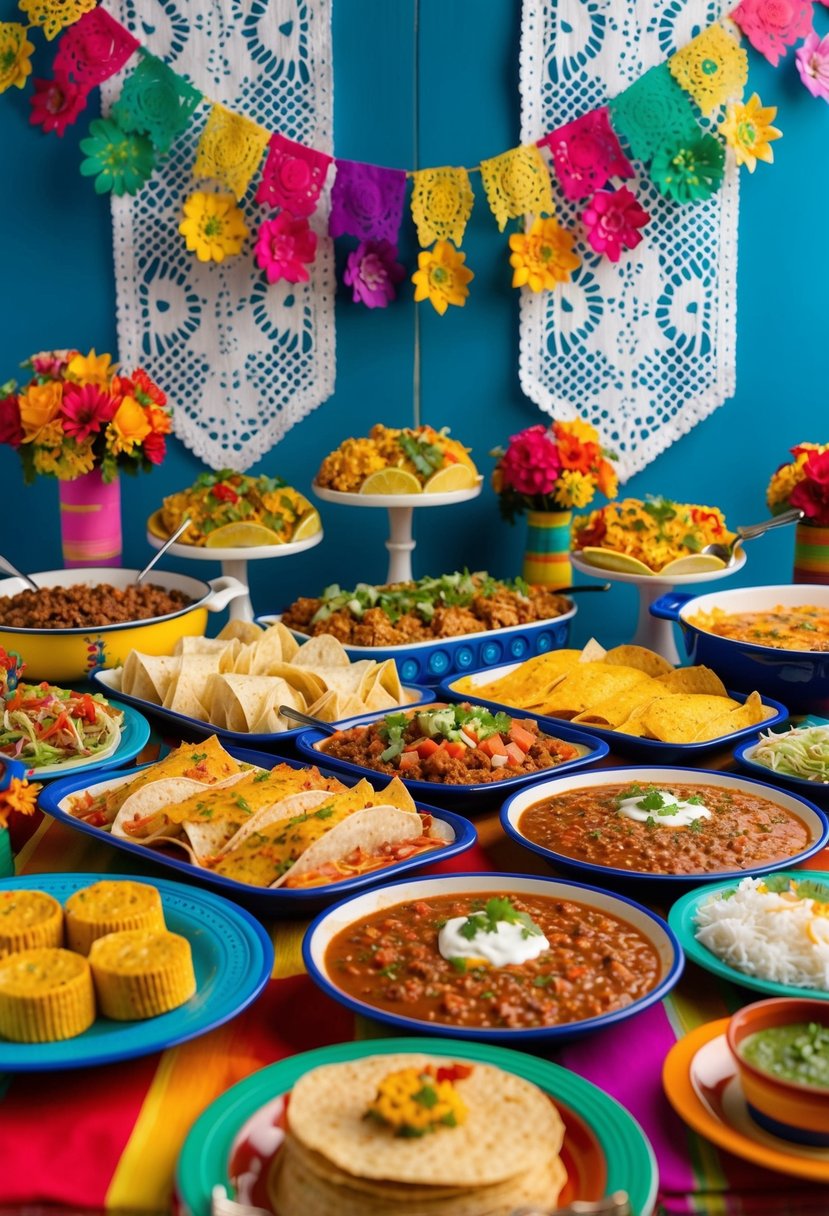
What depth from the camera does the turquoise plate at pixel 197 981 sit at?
141cm

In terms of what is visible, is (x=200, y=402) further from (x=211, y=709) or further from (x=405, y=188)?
(x=211, y=709)

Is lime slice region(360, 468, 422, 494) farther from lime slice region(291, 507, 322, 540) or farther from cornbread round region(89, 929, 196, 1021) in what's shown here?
cornbread round region(89, 929, 196, 1021)

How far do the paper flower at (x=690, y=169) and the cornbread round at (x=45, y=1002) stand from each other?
4.19 meters

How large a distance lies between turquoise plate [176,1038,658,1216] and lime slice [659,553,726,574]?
2.25 m

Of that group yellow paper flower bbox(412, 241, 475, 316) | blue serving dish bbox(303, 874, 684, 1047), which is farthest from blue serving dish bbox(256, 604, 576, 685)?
yellow paper flower bbox(412, 241, 475, 316)

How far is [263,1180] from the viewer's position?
1.22 m

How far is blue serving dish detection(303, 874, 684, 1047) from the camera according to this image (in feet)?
4.71

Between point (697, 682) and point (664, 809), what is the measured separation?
32.0 inches

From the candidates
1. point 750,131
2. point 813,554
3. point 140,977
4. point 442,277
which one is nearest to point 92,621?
point 140,977

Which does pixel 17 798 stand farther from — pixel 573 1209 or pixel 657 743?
pixel 657 743

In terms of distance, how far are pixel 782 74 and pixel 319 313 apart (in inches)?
82.5

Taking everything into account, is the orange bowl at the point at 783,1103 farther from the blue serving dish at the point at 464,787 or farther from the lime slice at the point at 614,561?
the lime slice at the point at 614,561

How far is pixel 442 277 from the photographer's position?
496 centimetres

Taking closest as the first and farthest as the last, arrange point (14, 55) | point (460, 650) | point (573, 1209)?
point (573, 1209) < point (460, 650) < point (14, 55)
